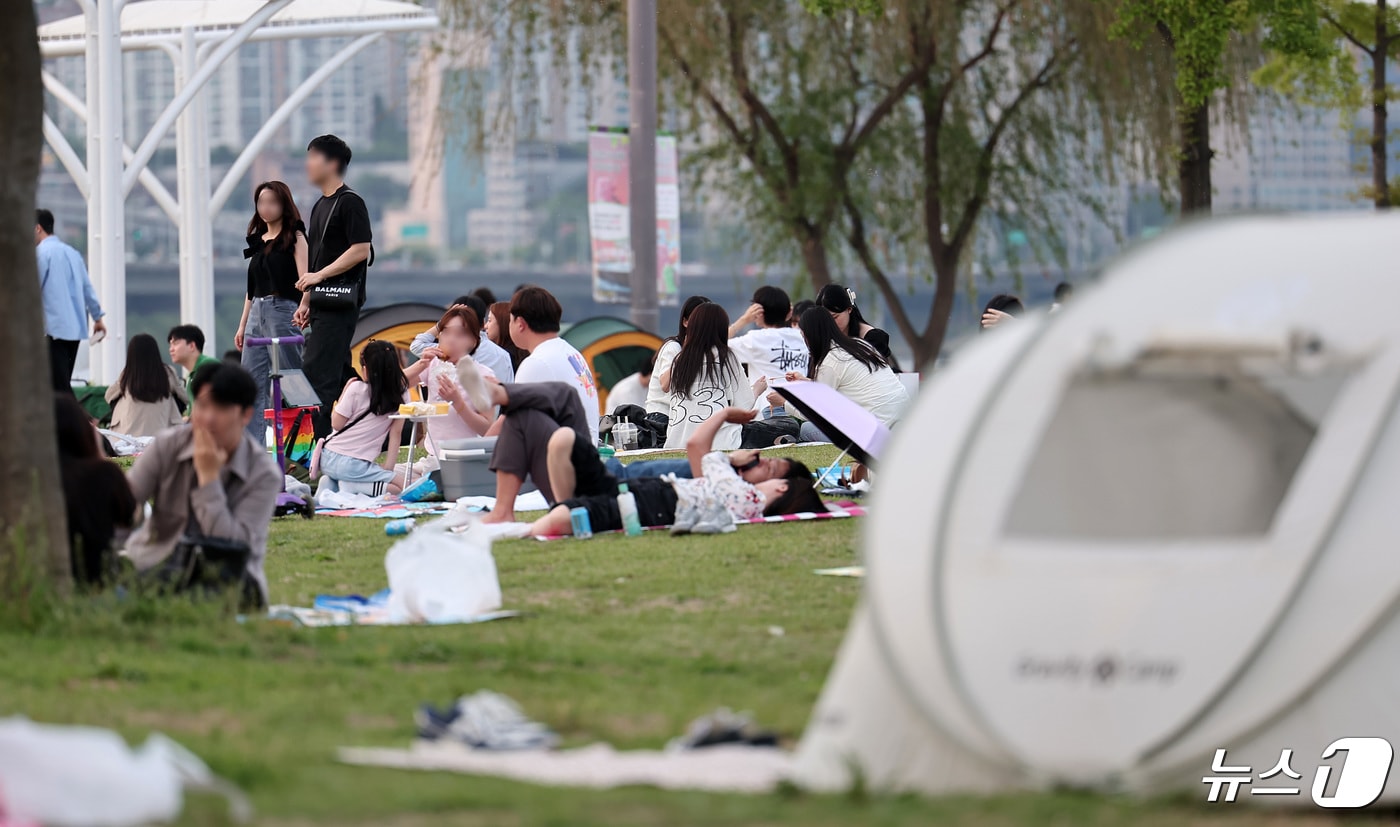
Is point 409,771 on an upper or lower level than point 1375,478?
lower

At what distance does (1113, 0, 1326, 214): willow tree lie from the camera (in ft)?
51.6

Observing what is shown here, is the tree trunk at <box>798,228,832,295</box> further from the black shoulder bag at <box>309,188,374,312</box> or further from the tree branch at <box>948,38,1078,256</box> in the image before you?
the black shoulder bag at <box>309,188,374,312</box>

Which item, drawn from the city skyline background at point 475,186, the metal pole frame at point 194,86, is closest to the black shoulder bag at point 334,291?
the city skyline background at point 475,186

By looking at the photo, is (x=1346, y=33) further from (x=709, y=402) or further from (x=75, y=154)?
Answer: (x=75, y=154)

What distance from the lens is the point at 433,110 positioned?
81.4 ft

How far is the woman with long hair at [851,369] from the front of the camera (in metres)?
12.1

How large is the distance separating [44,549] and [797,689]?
2.62 meters

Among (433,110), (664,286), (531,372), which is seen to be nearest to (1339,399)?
(531,372)

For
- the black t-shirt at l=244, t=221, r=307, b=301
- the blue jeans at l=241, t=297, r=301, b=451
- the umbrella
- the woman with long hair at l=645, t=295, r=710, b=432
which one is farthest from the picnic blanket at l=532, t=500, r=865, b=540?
the black t-shirt at l=244, t=221, r=307, b=301

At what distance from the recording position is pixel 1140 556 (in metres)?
4.20

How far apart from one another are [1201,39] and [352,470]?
8.66 m

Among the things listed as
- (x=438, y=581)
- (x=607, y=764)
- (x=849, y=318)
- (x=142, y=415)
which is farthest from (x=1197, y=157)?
(x=607, y=764)

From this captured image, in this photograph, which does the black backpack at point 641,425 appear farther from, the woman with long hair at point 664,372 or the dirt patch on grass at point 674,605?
the dirt patch on grass at point 674,605

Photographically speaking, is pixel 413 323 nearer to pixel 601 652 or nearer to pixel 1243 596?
pixel 601 652
